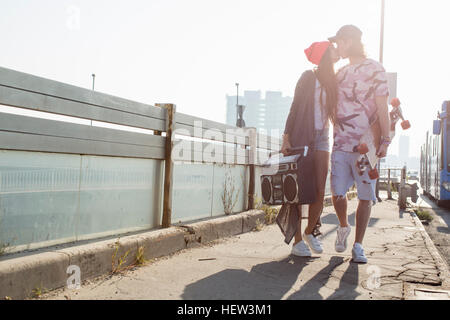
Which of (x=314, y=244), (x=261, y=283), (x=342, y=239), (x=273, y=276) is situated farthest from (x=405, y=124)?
(x=261, y=283)

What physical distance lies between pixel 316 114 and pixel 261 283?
1609 mm

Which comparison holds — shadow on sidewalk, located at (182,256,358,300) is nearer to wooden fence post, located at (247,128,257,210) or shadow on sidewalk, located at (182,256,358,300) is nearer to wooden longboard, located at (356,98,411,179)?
wooden longboard, located at (356,98,411,179)

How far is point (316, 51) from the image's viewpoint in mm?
3947

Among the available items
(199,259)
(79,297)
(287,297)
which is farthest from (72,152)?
(287,297)

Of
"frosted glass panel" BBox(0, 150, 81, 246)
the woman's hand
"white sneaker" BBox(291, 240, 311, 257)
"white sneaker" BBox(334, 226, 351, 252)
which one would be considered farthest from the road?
"frosted glass panel" BBox(0, 150, 81, 246)

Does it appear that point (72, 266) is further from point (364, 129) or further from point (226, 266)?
point (364, 129)

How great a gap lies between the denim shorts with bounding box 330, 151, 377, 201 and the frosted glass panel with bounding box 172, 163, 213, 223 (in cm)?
171

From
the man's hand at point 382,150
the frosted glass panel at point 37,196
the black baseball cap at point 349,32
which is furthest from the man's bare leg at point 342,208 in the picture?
the frosted glass panel at point 37,196

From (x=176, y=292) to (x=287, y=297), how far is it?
27.7 inches

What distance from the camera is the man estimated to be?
3.77 meters

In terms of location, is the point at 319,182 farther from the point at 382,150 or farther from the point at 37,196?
the point at 37,196

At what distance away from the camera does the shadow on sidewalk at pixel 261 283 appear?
2807mm

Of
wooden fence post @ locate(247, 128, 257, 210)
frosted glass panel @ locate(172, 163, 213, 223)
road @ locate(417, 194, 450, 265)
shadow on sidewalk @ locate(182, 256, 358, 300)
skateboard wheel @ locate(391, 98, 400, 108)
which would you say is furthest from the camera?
wooden fence post @ locate(247, 128, 257, 210)

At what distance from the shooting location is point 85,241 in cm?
351
